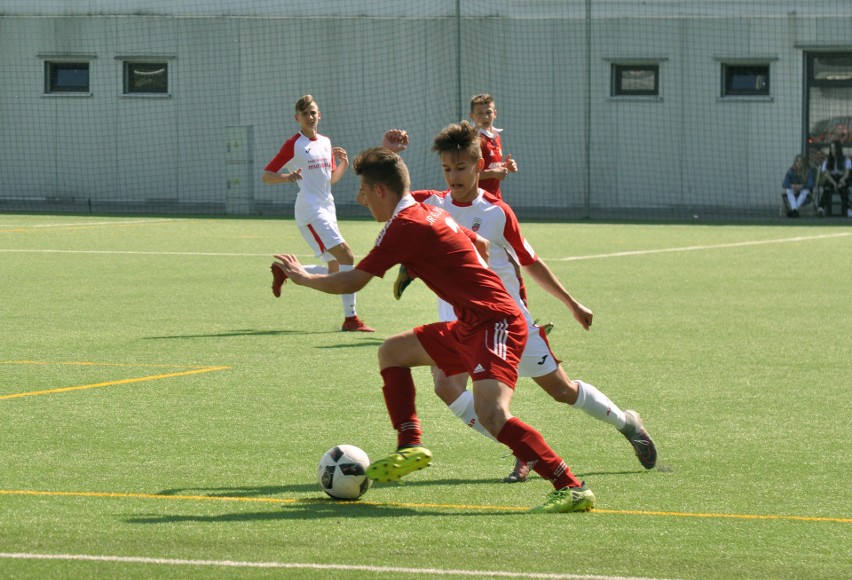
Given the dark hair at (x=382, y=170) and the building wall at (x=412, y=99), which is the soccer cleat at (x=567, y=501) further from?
the building wall at (x=412, y=99)

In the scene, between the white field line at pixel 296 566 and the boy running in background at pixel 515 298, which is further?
the boy running in background at pixel 515 298

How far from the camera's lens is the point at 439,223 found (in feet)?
20.6

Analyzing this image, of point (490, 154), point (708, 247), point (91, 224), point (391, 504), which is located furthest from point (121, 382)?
point (91, 224)

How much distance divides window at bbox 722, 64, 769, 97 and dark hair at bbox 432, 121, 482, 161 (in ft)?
94.8

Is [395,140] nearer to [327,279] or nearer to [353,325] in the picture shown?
[327,279]

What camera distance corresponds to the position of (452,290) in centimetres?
629

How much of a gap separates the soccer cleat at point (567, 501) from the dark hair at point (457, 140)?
1807mm

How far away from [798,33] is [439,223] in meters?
30.0

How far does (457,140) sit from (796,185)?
1043 inches

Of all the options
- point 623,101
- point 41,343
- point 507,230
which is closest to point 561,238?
point 623,101

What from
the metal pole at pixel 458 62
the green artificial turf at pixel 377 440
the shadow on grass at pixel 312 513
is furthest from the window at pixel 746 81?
the shadow on grass at pixel 312 513

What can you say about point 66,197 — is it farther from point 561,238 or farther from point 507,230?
point 507,230

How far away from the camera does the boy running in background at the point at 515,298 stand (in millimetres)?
6781

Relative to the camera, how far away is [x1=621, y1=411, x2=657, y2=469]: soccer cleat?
6949 millimetres
